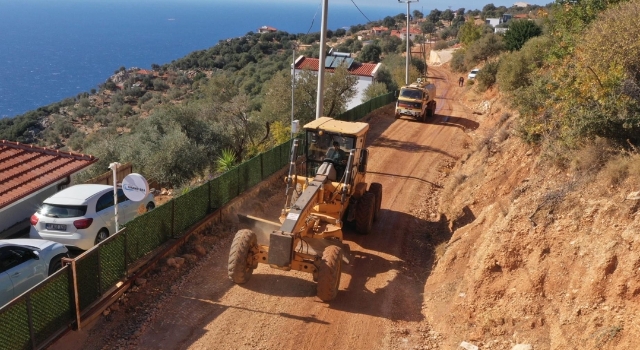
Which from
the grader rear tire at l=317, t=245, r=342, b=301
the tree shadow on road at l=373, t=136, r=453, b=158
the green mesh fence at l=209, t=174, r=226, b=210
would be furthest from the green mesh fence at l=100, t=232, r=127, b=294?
the tree shadow on road at l=373, t=136, r=453, b=158

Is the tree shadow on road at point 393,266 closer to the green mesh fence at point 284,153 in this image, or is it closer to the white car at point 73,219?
the green mesh fence at point 284,153

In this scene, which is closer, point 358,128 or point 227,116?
point 358,128

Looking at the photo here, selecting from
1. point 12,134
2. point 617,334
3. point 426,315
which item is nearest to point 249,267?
point 426,315

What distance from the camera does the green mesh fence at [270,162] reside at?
1773 cm

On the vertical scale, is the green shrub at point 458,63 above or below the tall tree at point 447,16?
below

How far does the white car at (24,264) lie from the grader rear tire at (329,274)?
5.56 metres

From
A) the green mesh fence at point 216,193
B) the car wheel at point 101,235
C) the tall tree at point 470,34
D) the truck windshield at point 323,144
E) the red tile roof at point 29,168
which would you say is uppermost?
the tall tree at point 470,34

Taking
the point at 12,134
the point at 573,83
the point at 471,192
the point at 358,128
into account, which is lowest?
the point at 12,134

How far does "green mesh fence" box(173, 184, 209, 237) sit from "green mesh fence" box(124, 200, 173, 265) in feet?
1.00

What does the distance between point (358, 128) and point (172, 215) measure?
5.23 metres

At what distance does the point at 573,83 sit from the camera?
13.8 m

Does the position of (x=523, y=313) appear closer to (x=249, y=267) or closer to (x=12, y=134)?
(x=249, y=267)

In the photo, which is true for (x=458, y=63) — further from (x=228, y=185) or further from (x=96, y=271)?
(x=96, y=271)

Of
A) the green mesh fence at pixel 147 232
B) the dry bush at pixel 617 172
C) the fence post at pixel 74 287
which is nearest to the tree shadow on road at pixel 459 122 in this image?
the dry bush at pixel 617 172
